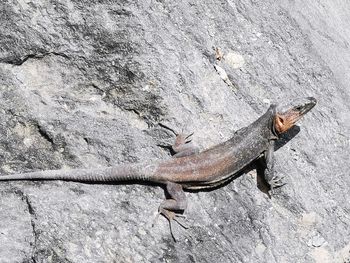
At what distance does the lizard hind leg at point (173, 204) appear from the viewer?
264 inches

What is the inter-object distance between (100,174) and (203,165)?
1.21 metres

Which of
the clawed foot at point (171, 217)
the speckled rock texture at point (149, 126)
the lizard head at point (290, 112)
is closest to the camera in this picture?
the speckled rock texture at point (149, 126)

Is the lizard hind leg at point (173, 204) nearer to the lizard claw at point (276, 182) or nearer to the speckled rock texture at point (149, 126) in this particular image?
the speckled rock texture at point (149, 126)

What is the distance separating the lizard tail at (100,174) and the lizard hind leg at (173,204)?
0.31 m

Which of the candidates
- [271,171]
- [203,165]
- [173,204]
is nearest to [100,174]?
[173,204]

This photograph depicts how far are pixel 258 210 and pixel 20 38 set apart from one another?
3.55 metres

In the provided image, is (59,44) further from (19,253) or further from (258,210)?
(258,210)

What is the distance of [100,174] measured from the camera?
22.0ft

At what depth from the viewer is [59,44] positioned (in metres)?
7.32

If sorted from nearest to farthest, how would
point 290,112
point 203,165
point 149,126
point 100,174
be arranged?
point 100,174 < point 203,165 < point 149,126 < point 290,112

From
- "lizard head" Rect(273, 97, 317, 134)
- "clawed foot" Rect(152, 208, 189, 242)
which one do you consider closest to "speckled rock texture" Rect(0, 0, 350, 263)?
"clawed foot" Rect(152, 208, 189, 242)

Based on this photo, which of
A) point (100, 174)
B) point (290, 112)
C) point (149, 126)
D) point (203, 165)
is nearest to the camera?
point (100, 174)

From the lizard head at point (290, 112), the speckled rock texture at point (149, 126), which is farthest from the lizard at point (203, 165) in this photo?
the speckled rock texture at point (149, 126)

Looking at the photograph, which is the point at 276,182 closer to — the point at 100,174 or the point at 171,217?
the point at 171,217
